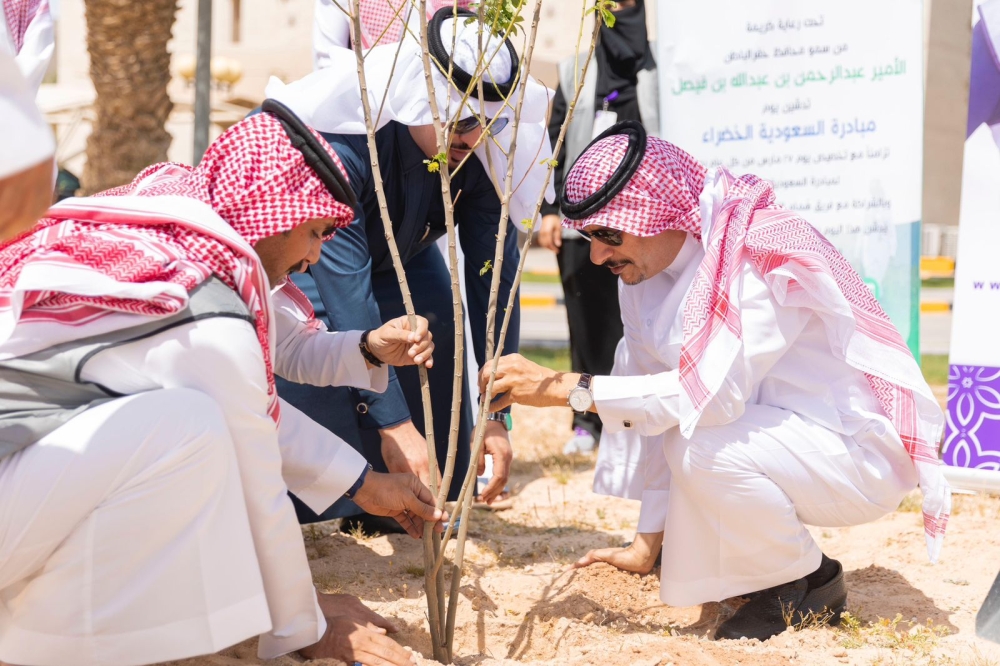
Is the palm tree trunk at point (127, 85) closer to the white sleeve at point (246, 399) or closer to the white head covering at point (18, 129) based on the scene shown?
the white sleeve at point (246, 399)

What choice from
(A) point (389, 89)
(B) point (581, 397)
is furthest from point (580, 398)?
(A) point (389, 89)

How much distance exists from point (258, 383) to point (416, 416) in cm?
171

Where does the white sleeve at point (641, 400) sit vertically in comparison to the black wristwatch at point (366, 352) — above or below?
below

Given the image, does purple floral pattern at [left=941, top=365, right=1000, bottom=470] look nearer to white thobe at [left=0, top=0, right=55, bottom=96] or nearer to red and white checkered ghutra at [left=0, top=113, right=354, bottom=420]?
red and white checkered ghutra at [left=0, top=113, right=354, bottom=420]

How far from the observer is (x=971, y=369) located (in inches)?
171

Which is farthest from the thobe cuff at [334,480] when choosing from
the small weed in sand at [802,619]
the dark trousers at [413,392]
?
the small weed in sand at [802,619]

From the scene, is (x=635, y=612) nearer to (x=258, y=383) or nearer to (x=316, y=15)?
(x=258, y=383)

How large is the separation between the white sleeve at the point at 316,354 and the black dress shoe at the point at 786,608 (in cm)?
121

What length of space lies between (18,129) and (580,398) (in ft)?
5.60

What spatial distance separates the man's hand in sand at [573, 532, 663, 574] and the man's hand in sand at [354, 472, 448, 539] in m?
0.87

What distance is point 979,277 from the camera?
14.1ft

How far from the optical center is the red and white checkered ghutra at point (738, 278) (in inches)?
114

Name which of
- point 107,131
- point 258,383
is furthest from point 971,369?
point 107,131

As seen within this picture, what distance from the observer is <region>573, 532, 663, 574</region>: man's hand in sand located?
3.46m
